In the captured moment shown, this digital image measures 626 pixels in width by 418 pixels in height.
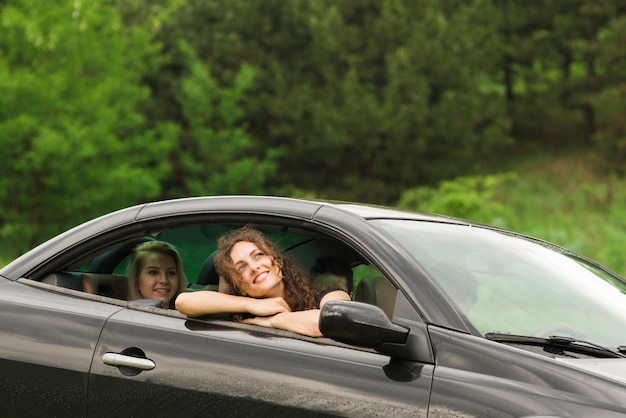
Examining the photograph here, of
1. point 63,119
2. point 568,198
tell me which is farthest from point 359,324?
point 568,198

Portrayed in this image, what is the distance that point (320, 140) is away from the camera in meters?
44.5

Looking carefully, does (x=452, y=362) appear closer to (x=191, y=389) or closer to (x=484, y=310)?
(x=484, y=310)

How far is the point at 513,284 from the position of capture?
3662 mm

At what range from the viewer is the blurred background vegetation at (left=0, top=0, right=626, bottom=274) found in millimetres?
37875

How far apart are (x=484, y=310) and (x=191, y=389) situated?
0.99 m

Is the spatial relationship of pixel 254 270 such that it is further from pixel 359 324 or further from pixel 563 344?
pixel 563 344

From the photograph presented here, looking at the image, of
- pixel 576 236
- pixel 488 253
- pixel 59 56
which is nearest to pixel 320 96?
pixel 59 56

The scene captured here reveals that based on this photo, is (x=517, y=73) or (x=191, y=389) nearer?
(x=191, y=389)

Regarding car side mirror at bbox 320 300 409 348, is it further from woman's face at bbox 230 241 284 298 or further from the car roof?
woman's face at bbox 230 241 284 298

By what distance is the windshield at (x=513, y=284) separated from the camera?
3.44 m

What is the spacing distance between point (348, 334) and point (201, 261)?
1902 millimetres

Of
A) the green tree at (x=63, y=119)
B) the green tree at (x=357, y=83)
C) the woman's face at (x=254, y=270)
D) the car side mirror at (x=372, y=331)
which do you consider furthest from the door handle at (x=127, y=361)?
the green tree at (x=357, y=83)

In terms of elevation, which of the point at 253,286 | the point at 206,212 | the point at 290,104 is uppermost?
the point at 290,104

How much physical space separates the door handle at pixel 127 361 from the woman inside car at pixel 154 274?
2.40 ft
